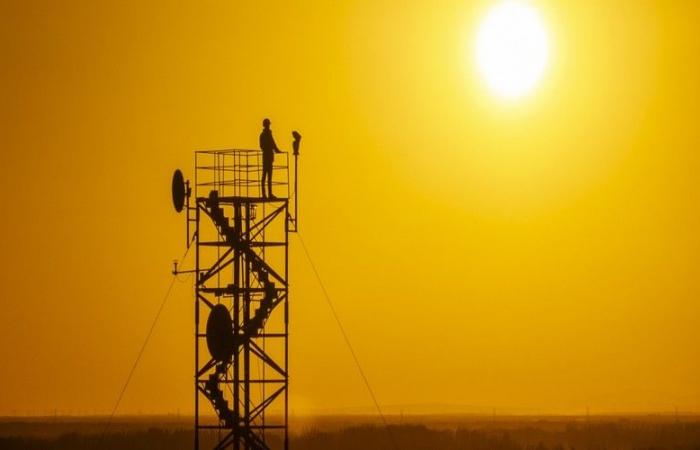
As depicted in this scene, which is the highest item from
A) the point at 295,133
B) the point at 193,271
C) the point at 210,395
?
the point at 295,133

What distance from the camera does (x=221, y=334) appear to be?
198 feet

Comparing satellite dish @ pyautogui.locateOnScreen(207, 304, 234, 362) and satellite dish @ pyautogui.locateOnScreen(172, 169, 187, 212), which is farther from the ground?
satellite dish @ pyautogui.locateOnScreen(172, 169, 187, 212)

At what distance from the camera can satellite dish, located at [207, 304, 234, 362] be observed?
60281mm

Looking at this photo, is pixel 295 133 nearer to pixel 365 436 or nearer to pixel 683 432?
pixel 365 436

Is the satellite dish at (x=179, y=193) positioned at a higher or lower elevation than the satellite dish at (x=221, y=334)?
higher

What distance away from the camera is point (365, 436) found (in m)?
105

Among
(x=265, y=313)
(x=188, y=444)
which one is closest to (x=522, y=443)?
Result: (x=188, y=444)

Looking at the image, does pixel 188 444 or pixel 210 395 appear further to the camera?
pixel 188 444

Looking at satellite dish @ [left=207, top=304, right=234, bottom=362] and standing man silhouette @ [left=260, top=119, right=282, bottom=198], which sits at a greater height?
standing man silhouette @ [left=260, top=119, right=282, bottom=198]

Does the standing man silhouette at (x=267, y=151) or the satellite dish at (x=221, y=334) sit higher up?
the standing man silhouette at (x=267, y=151)

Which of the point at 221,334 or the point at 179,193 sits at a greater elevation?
the point at 179,193

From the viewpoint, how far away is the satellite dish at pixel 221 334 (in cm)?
6028

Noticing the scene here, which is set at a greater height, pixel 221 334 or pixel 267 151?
pixel 267 151

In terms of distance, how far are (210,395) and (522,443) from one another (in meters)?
45.4
